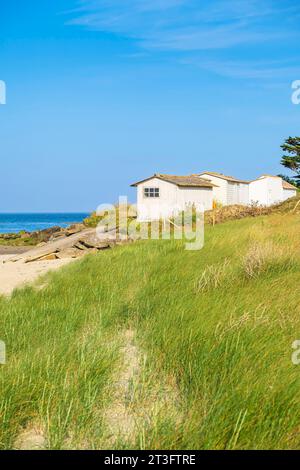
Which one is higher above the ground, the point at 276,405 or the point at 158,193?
the point at 158,193

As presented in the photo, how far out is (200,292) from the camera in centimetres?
840

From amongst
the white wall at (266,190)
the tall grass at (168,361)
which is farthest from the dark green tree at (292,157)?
the tall grass at (168,361)

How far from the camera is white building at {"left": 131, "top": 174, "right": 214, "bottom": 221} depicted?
115 feet

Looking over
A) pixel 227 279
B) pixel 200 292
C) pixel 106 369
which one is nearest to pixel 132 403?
pixel 106 369

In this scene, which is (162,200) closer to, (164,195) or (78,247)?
(164,195)

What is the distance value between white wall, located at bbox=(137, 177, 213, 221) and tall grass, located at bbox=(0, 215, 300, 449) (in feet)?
83.2

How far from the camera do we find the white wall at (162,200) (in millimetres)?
34844

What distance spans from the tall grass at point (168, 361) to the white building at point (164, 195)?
25491 mm

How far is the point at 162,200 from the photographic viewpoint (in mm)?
35500

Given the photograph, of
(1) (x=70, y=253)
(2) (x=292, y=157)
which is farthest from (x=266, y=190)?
(1) (x=70, y=253)

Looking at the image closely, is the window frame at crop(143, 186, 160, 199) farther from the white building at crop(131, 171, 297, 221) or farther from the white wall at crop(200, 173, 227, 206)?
the white wall at crop(200, 173, 227, 206)
